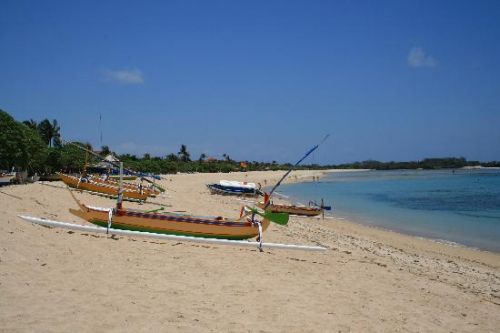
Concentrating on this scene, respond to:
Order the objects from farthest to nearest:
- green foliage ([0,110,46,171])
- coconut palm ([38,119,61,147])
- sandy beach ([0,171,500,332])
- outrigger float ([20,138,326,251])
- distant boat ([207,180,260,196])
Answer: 1. coconut palm ([38,119,61,147])
2. distant boat ([207,180,260,196])
3. green foliage ([0,110,46,171])
4. outrigger float ([20,138,326,251])
5. sandy beach ([0,171,500,332])

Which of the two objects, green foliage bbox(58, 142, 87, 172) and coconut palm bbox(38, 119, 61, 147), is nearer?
green foliage bbox(58, 142, 87, 172)

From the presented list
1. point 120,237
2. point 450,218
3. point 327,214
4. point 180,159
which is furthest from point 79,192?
point 180,159

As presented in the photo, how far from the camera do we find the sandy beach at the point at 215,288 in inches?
239

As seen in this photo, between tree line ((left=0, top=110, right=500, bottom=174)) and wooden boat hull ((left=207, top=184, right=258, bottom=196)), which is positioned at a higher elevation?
tree line ((left=0, top=110, right=500, bottom=174))

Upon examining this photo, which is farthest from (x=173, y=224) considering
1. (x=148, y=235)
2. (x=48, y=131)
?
(x=48, y=131)

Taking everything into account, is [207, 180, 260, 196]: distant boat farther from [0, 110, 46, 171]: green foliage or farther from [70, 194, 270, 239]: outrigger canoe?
[70, 194, 270, 239]: outrigger canoe

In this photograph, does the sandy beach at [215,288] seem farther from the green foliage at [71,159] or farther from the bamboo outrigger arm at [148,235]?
the green foliage at [71,159]

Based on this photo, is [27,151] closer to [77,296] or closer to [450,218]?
[77,296]

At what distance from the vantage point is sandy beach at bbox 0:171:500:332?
6070 mm

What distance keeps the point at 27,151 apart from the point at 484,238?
2977 centimetres

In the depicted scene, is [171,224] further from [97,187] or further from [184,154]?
[184,154]

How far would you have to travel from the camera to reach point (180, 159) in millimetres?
105750

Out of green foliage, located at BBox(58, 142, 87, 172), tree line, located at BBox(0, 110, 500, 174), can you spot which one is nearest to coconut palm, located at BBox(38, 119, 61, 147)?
tree line, located at BBox(0, 110, 500, 174)

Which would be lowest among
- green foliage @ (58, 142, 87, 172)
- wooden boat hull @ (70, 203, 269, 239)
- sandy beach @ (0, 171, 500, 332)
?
sandy beach @ (0, 171, 500, 332)
